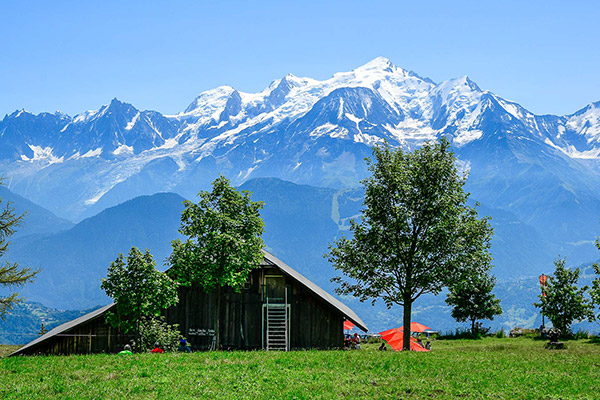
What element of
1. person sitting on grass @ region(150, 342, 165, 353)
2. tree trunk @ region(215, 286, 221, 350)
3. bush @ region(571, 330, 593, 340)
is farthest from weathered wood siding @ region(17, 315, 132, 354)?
bush @ region(571, 330, 593, 340)

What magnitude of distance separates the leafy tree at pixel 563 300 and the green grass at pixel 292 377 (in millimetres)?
34178

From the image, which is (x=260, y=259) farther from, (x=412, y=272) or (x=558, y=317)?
(x=558, y=317)


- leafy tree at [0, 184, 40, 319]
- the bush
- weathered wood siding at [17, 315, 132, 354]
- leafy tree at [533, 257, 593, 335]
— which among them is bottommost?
the bush

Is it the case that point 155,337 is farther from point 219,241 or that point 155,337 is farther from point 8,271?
point 8,271

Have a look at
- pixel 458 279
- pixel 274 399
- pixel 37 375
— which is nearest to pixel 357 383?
pixel 274 399

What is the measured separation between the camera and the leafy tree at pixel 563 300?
63781mm

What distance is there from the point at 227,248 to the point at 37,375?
16560 millimetres

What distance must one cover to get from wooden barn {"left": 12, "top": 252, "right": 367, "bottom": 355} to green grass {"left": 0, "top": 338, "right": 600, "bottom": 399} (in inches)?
552

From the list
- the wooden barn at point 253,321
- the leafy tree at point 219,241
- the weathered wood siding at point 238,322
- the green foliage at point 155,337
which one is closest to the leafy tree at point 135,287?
the green foliage at point 155,337

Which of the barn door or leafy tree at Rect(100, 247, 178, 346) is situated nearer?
leafy tree at Rect(100, 247, 178, 346)

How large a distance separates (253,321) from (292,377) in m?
20.9

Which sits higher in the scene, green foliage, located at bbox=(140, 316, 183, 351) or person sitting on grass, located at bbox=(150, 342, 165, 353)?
green foliage, located at bbox=(140, 316, 183, 351)

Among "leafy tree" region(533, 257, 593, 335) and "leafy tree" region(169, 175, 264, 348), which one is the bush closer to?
"leafy tree" region(533, 257, 593, 335)

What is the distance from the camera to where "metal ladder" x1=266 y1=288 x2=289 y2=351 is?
45688mm
